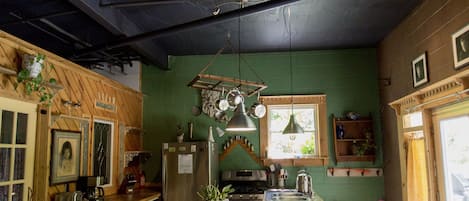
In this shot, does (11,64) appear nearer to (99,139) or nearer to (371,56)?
(99,139)

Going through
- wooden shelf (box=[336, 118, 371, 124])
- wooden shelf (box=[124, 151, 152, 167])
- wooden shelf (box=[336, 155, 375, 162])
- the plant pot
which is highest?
the plant pot

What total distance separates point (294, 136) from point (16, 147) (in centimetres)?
427

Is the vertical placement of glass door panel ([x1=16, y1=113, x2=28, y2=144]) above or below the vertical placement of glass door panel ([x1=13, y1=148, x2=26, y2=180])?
above

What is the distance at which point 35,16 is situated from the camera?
425 centimetres

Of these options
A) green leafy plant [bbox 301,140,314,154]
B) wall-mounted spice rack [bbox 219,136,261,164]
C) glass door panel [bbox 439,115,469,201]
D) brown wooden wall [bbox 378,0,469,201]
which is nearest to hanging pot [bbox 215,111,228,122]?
wall-mounted spice rack [bbox 219,136,261,164]

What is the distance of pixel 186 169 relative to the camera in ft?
18.9

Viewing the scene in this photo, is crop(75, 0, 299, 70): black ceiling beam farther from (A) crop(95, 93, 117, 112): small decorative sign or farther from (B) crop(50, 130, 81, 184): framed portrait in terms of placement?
(B) crop(50, 130, 81, 184): framed portrait

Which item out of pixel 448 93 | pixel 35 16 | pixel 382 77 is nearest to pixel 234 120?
pixel 448 93

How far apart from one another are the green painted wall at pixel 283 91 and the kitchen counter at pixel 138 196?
60 centimetres

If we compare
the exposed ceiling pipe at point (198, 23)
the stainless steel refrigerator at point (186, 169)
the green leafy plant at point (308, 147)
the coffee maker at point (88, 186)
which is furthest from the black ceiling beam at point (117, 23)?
the green leafy plant at point (308, 147)

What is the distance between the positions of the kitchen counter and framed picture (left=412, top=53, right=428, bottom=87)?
3.88 meters

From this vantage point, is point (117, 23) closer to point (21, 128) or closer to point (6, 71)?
point (6, 71)

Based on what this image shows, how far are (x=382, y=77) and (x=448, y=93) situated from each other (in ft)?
7.93

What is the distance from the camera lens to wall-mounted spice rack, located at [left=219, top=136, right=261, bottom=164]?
6340 mm
